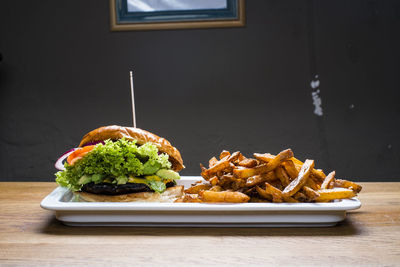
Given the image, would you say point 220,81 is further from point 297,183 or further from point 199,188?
point 297,183

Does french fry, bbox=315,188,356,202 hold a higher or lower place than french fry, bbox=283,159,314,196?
lower

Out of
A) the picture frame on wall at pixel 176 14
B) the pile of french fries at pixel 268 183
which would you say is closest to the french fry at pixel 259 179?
the pile of french fries at pixel 268 183

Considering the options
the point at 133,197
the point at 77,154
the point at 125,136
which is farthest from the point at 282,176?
the point at 77,154

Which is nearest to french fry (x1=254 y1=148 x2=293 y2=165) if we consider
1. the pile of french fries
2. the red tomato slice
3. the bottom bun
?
the pile of french fries

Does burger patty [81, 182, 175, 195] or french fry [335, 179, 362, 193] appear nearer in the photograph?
french fry [335, 179, 362, 193]

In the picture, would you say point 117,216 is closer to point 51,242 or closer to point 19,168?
point 51,242

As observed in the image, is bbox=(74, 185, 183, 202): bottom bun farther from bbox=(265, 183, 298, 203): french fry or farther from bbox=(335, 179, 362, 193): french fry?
bbox=(335, 179, 362, 193): french fry
